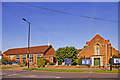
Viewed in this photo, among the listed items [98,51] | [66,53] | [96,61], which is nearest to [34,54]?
[66,53]

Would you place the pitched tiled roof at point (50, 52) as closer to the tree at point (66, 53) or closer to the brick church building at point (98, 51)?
the tree at point (66, 53)

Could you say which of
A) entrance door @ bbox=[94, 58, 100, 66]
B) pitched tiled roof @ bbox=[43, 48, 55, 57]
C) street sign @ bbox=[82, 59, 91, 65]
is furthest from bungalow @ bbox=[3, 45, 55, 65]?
entrance door @ bbox=[94, 58, 100, 66]

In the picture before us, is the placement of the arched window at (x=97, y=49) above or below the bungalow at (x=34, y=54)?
above

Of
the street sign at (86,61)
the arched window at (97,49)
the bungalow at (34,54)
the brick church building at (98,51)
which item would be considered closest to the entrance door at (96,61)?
the brick church building at (98,51)

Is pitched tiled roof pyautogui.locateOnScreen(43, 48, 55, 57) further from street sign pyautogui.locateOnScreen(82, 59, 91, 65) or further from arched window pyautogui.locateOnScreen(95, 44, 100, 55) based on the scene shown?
arched window pyautogui.locateOnScreen(95, 44, 100, 55)

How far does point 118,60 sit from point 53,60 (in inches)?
800

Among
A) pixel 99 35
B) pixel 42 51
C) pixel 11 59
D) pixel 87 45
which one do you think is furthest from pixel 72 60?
pixel 11 59

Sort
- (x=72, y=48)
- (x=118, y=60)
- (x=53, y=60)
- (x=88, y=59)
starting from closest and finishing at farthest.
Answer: (x=118, y=60), (x=88, y=59), (x=72, y=48), (x=53, y=60)

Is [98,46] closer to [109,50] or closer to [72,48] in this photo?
[109,50]

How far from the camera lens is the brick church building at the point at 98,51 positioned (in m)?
37.3

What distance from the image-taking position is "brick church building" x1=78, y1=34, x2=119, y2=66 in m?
37.3

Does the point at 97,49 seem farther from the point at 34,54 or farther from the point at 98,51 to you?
the point at 34,54

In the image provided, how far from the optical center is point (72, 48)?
3806 centimetres

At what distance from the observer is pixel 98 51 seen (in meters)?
38.5
